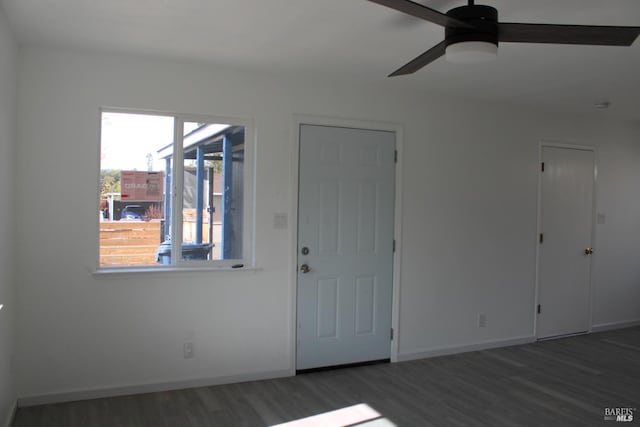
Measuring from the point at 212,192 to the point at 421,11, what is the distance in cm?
236

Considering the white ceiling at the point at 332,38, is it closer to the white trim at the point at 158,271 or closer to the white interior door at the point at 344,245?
the white interior door at the point at 344,245

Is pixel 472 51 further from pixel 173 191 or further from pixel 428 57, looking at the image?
pixel 173 191

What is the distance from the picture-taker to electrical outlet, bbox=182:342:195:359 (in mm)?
3578

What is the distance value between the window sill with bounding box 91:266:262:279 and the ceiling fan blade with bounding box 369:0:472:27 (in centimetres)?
242

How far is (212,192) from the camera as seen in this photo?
12.3 ft

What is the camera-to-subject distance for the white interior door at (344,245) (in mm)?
3961

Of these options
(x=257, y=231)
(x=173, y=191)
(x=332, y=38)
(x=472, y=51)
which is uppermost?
(x=332, y=38)

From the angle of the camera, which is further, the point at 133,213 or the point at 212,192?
the point at 212,192

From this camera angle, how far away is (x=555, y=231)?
5.12 m

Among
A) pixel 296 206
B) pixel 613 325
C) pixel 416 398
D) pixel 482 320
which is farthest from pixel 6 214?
pixel 613 325

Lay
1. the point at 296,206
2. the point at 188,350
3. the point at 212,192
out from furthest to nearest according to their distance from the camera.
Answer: the point at 296,206 < the point at 212,192 < the point at 188,350

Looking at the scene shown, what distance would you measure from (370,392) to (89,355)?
203 centimetres

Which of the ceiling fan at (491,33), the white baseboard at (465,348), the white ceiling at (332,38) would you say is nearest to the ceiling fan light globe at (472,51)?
the ceiling fan at (491,33)
